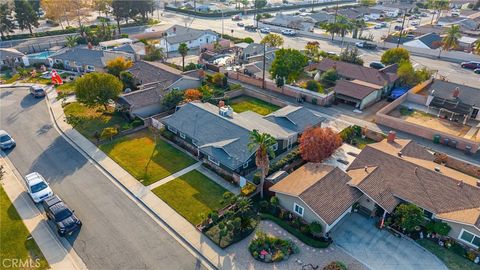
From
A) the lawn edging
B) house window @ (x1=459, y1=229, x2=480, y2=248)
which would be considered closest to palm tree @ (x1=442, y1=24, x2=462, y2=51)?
house window @ (x1=459, y1=229, x2=480, y2=248)

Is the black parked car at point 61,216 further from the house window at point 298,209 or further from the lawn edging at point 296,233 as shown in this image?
the house window at point 298,209

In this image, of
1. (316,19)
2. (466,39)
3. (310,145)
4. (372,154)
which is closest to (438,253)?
(372,154)

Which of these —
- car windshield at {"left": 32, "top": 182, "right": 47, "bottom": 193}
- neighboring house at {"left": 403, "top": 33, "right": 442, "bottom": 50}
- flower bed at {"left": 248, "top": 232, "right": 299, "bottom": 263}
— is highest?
neighboring house at {"left": 403, "top": 33, "right": 442, "bottom": 50}

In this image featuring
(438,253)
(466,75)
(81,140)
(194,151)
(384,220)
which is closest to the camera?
(438,253)

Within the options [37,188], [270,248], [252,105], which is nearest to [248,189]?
[270,248]

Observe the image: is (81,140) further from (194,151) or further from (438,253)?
(438,253)

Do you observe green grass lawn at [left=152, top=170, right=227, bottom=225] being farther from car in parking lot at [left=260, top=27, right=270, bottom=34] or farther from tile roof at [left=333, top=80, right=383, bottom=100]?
car in parking lot at [left=260, top=27, right=270, bottom=34]
